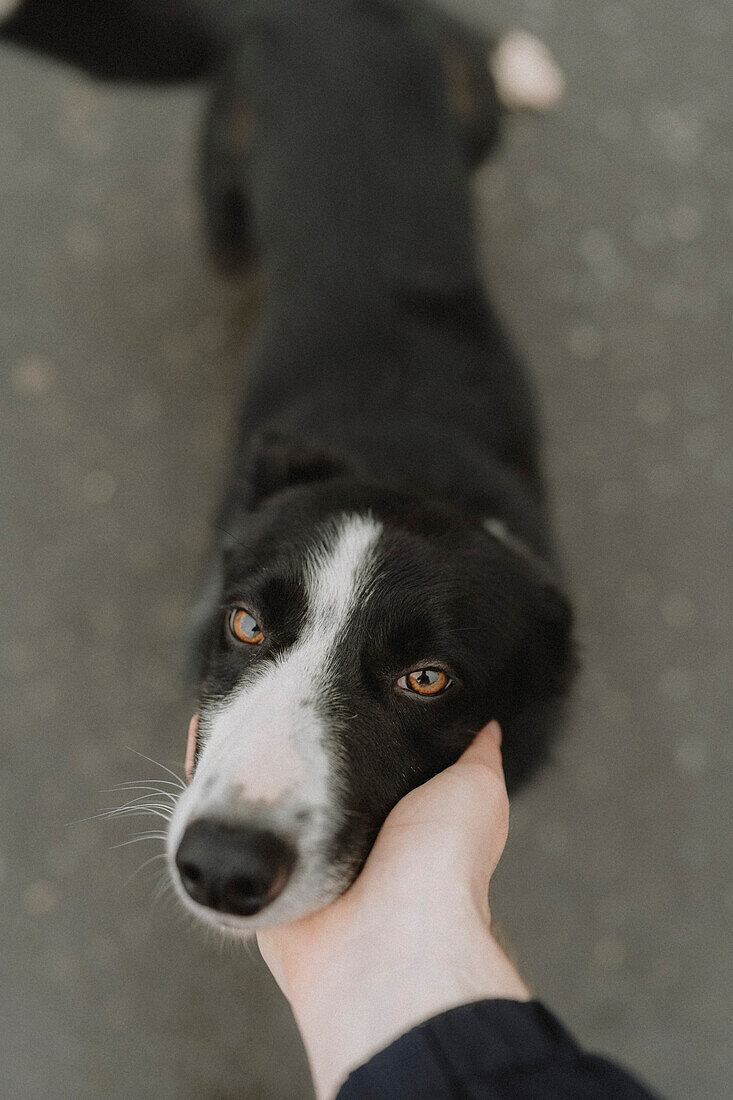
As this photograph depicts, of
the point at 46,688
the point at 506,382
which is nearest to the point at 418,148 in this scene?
the point at 506,382

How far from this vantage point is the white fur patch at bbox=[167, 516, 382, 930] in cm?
106

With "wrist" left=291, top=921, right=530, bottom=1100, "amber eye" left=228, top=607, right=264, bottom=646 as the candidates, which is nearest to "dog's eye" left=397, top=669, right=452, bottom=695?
"amber eye" left=228, top=607, right=264, bottom=646

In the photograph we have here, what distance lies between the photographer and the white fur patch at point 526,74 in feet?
9.39

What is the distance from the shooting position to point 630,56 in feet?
9.99

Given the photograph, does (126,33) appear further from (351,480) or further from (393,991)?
(393,991)

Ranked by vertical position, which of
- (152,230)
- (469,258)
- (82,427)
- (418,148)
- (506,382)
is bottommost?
(82,427)

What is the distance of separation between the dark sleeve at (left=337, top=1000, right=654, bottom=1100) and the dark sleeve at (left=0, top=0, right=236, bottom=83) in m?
2.59

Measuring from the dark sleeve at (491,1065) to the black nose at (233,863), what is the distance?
26 cm

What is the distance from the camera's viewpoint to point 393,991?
1.03 m

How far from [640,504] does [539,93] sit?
158cm

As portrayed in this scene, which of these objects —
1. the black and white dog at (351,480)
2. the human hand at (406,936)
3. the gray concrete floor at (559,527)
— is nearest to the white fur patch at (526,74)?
the gray concrete floor at (559,527)

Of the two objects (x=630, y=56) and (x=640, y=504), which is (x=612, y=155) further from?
(x=640, y=504)

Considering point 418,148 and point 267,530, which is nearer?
point 267,530

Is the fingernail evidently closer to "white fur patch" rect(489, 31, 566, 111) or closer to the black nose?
the black nose
